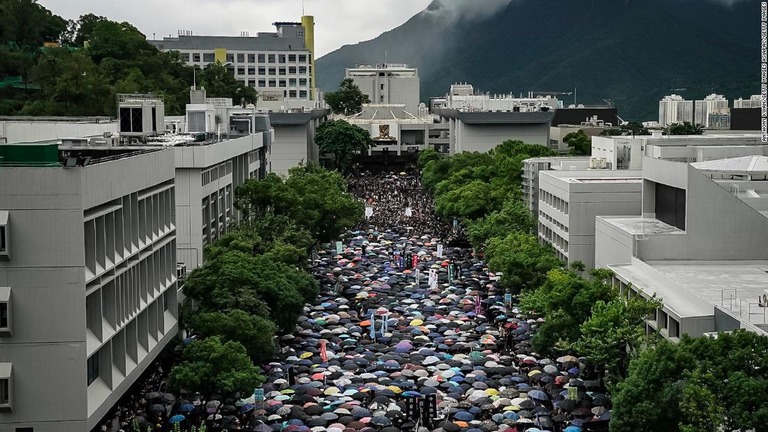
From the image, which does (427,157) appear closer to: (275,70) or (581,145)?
(581,145)

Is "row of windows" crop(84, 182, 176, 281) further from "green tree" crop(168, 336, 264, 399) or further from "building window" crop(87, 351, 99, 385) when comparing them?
"green tree" crop(168, 336, 264, 399)

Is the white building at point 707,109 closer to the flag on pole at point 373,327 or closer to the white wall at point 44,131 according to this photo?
the flag on pole at point 373,327

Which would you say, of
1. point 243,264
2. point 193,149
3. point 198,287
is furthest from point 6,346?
point 193,149

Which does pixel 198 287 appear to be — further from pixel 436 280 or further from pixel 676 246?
pixel 436 280

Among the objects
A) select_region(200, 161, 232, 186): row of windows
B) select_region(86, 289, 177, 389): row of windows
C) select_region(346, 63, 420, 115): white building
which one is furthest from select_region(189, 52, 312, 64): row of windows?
select_region(86, 289, 177, 389): row of windows


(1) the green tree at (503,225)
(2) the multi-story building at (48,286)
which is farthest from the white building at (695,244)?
(2) the multi-story building at (48,286)

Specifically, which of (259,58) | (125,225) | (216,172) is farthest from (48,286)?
(259,58)
